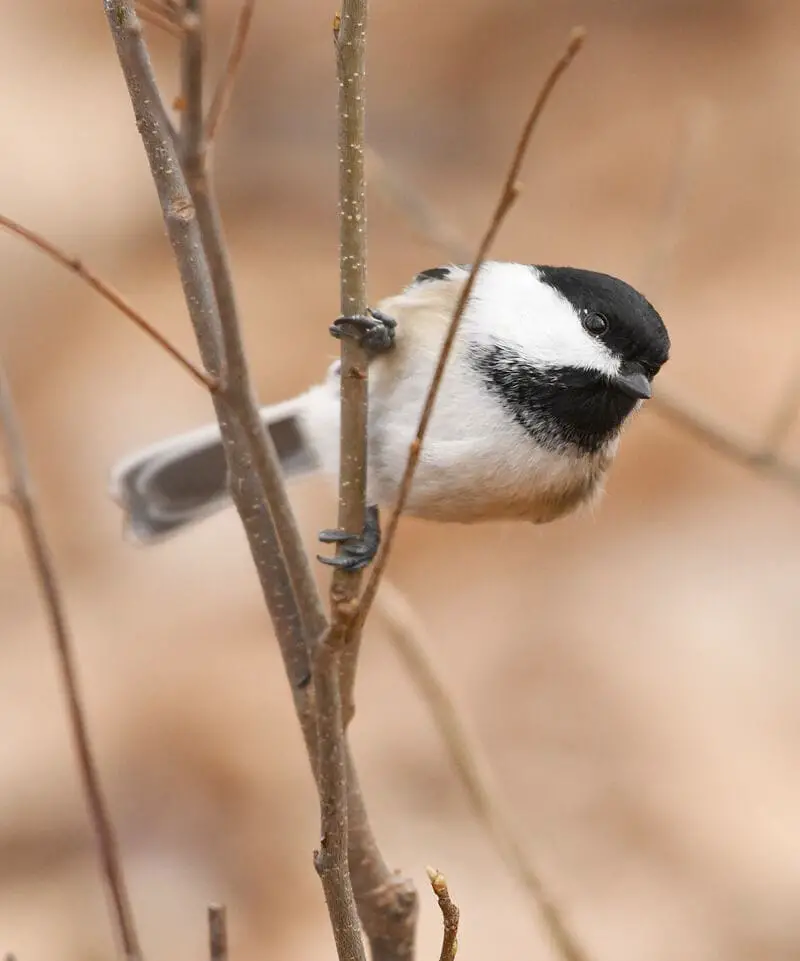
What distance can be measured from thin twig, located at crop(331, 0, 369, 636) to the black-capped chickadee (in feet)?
0.97

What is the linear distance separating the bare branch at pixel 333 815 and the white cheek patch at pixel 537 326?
64cm

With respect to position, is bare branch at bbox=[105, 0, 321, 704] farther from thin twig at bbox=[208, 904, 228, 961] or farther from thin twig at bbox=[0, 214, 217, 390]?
thin twig at bbox=[208, 904, 228, 961]

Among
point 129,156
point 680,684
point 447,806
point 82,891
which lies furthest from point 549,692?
point 129,156

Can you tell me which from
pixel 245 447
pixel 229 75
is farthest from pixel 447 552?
pixel 229 75

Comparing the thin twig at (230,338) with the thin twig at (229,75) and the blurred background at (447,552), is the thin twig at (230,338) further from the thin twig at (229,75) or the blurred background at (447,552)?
the blurred background at (447,552)

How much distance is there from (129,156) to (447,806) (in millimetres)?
2523

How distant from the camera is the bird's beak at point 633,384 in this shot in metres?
1.39

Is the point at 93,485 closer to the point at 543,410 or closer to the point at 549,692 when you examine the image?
the point at 549,692

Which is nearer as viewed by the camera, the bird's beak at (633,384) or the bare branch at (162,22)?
the bare branch at (162,22)

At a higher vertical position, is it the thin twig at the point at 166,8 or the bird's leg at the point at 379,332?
the bird's leg at the point at 379,332

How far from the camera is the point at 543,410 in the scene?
4.66 feet

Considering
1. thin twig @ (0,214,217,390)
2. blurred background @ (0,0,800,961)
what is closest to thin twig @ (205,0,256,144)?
thin twig @ (0,214,217,390)

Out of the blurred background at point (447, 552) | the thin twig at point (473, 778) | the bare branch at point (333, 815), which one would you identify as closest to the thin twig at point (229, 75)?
the bare branch at point (333, 815)

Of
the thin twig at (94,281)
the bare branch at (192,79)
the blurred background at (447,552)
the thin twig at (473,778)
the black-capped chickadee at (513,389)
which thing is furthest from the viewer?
the blurred background at (447,552)
